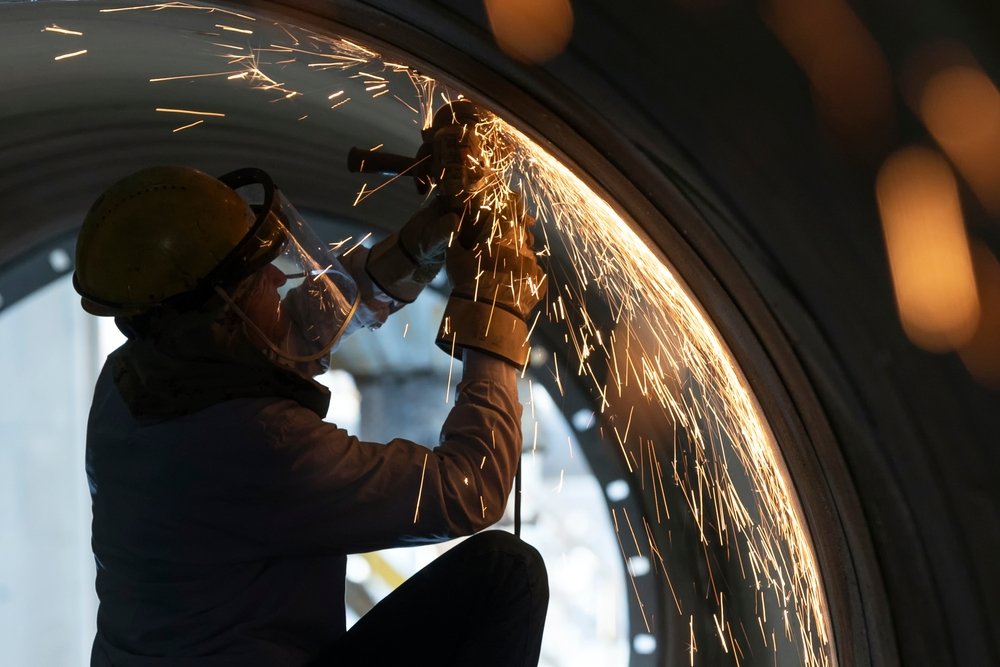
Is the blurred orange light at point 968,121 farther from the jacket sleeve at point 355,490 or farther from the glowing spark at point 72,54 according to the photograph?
the glowing spark at point 72,54

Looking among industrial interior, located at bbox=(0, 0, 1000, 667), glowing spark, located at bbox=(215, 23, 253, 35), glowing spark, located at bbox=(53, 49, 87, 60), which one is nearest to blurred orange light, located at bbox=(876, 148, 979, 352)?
industrial interior, located at bbox=(0, 0, 1000, 667)

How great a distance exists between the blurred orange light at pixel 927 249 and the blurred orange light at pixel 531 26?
0.38 m

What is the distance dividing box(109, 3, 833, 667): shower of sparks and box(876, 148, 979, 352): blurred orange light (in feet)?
2.27

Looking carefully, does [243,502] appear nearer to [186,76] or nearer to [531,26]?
[531,26]

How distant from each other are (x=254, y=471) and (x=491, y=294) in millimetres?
512

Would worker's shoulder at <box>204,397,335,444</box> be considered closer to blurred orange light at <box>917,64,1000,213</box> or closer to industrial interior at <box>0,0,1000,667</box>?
industrial interior at <box>0,0,1000,667</box>

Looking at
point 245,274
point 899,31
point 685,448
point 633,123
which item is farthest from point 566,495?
point 899,31

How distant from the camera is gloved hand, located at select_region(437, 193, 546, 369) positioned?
177 centimetres

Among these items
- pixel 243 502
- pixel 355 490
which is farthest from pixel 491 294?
pixel 243 502

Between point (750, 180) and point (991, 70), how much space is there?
0.26 meters

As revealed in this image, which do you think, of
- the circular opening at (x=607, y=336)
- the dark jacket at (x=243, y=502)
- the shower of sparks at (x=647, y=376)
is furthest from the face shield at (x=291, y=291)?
the circular opening at (x=607, y=336)

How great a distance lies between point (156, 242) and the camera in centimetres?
158

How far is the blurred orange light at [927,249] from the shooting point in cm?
91

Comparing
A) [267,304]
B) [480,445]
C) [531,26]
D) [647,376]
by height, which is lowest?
[480,445]
